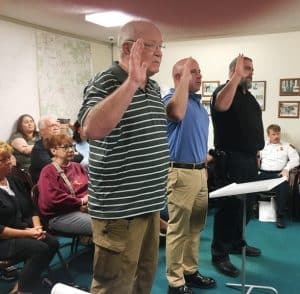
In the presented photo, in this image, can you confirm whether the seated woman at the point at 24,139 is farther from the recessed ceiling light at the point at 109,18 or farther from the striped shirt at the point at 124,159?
the striped shirt at the point at 124,159

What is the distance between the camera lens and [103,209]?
1411 millimetres

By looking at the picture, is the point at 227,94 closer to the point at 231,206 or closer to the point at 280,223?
the point at 231,206

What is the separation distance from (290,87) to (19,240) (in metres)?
4.08

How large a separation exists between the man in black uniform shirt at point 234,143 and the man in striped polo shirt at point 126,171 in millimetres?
1124

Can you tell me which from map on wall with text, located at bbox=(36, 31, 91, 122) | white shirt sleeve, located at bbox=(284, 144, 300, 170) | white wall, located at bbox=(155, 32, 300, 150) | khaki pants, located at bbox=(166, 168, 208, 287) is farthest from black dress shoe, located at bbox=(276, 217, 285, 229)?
map on wall with text, located at bbox=(36, 31, 91, 122)

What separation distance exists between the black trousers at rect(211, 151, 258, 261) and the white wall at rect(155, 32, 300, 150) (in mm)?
2594

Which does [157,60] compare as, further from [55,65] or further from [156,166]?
[55,65]

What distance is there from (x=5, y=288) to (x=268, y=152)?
3.31m

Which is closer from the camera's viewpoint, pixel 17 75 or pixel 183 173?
pixel 183 173

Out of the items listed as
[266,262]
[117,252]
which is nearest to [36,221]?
[117,252]

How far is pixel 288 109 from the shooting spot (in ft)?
16.7

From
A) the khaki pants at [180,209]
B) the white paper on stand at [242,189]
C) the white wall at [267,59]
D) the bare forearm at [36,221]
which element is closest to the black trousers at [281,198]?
the white wall at [267,59]

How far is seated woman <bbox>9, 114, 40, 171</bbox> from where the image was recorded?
4113 millimetres

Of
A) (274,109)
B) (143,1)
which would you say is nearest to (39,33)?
(143,1)
